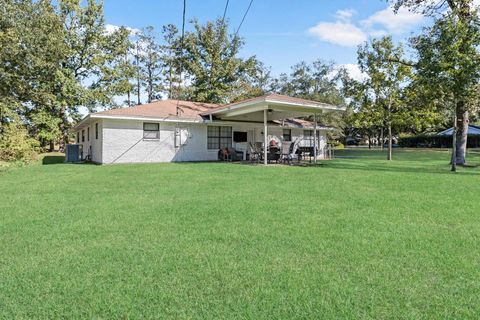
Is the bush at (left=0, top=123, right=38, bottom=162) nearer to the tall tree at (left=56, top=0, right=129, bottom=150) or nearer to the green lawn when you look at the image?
the green lawn

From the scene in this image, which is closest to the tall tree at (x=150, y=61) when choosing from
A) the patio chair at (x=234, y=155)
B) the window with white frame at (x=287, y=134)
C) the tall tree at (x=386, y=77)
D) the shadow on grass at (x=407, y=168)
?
the window with white frame at (x=287, y=134)

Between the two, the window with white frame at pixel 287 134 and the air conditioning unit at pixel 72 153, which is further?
the window with white frame at pixel 287 134

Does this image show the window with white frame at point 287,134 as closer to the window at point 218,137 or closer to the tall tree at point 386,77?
the window at point 218,137

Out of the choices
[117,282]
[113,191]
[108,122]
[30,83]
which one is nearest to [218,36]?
[30,83]

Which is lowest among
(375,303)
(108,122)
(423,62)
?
(375,303)

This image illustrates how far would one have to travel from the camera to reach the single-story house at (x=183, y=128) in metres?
15.3

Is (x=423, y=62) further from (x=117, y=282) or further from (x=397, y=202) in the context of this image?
(x=117, y=282)

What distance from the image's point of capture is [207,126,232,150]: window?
1873 cm

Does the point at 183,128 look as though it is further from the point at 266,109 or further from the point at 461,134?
the point at 461,134

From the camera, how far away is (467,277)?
282cm

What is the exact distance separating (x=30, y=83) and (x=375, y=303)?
1085 inches

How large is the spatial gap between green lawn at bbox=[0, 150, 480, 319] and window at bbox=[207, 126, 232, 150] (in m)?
12.5

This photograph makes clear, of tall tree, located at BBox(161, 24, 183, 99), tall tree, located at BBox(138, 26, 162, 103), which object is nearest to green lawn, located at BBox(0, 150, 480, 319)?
tall tree, located at BBox(161, 24, 183, 99)

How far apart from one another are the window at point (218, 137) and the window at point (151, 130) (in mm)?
2950
